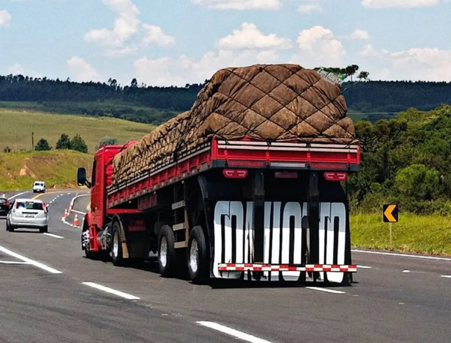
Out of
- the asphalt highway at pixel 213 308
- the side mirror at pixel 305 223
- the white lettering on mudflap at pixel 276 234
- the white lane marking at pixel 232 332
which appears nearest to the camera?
the white lane marking at pixel 232 332

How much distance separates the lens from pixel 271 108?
16.3 meters

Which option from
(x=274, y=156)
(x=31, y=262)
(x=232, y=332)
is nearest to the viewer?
(x=232, y=332)

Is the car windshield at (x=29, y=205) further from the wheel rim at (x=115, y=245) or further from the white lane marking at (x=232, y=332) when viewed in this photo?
the white lane marking at (x=232, y=332)

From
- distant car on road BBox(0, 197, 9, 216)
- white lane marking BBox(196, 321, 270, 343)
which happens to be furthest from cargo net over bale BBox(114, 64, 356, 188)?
distant car on road BBox(0, 197, 9, 216)

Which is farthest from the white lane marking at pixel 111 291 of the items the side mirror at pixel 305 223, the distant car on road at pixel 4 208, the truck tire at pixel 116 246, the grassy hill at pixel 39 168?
the grassy hill at pixel 39 168

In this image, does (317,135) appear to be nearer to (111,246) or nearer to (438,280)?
(438,280)

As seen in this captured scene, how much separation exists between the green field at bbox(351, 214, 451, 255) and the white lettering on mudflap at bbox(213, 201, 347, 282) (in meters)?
14.7

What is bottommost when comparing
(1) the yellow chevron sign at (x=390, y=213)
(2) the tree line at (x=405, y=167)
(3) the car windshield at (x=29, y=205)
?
(1) the yellow chevron sign at (x=390, y=213)

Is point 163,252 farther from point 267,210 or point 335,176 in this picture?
point 335,176

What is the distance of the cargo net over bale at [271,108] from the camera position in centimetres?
1606

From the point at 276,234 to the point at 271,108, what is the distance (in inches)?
79.2

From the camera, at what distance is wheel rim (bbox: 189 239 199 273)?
1664cm

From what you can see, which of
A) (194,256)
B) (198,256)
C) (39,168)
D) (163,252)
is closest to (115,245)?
(163,252)

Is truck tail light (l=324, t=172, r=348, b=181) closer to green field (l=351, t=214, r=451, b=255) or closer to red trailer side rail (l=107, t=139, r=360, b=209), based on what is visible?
red trailer side rail (l=107, t=139, r=360, b=209)
